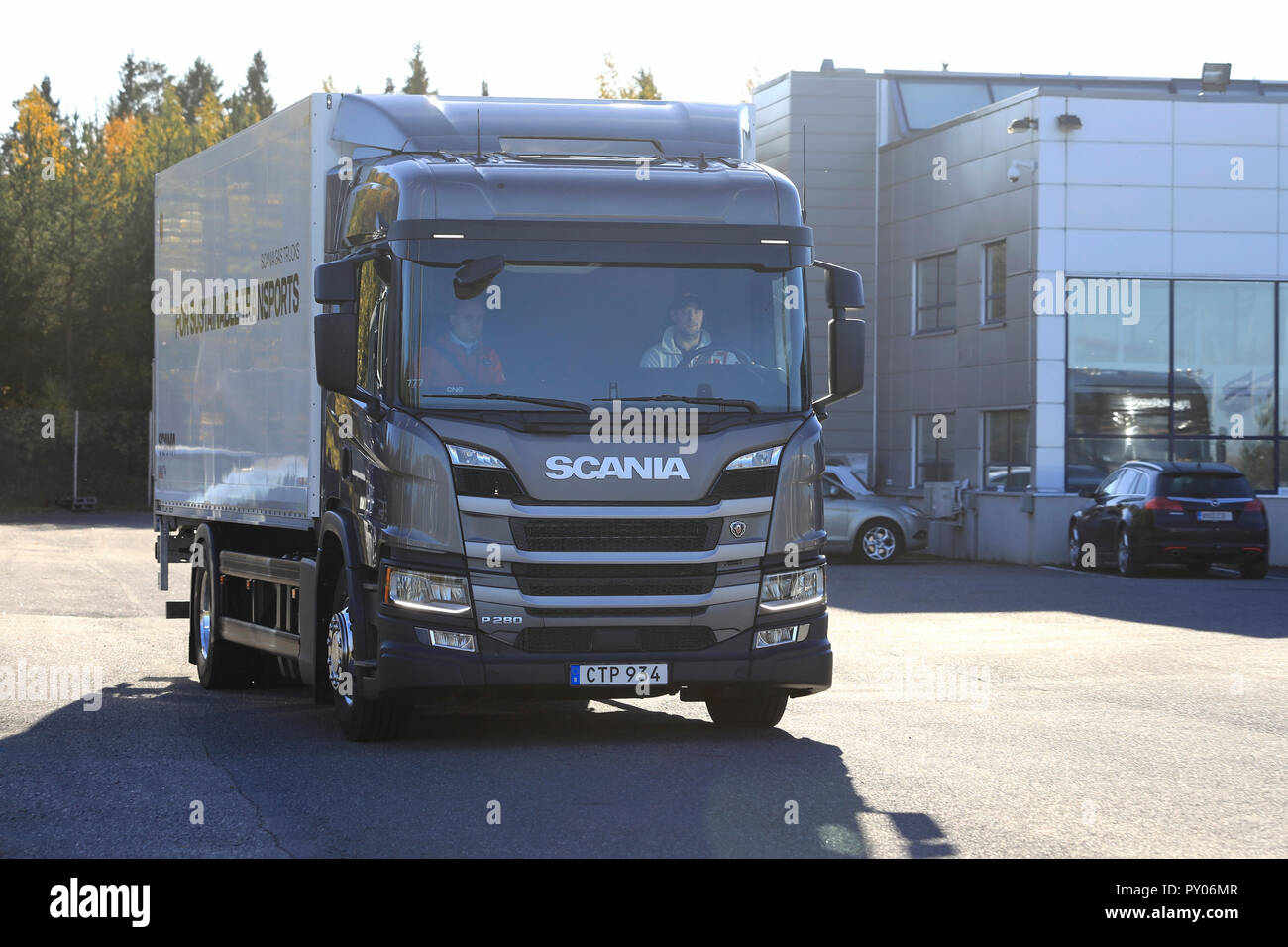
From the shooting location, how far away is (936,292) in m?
36.1

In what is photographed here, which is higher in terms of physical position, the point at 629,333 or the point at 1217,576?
the point at 629,333

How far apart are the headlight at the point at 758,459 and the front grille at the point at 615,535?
29cm

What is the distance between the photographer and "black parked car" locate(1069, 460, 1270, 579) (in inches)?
1014

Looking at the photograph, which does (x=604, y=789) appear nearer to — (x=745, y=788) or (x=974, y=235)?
(x=745, y=788)

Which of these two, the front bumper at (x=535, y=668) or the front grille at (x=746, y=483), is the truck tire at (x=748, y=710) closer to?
the front bumper at (x=535, y=668)

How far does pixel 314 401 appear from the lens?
1119 centimetres

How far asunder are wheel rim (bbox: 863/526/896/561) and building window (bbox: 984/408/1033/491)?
9.55 feet

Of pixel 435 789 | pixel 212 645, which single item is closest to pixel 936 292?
pixel 212 645

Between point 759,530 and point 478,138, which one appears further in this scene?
point 478,138

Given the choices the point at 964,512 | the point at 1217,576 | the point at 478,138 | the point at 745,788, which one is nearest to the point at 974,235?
the point at 964,512

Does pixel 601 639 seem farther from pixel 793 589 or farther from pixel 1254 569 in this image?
pixel 1254 569

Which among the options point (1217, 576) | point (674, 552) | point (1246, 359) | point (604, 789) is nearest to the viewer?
point (604, 789)

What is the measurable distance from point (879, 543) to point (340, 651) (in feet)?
67.1

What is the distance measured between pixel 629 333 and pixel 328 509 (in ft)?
7.16
